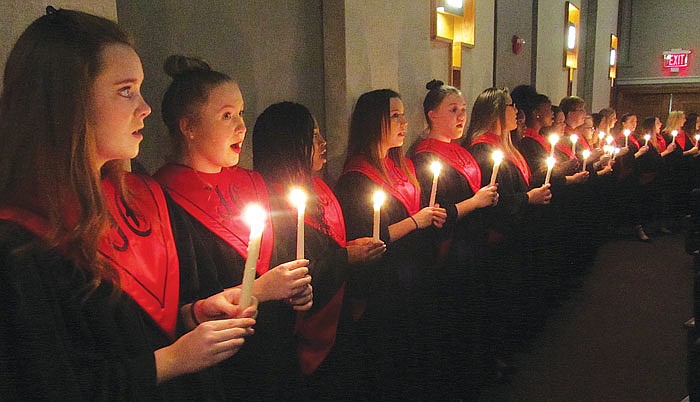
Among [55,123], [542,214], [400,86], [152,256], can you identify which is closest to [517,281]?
[542,214]

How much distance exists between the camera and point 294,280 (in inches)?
58.8

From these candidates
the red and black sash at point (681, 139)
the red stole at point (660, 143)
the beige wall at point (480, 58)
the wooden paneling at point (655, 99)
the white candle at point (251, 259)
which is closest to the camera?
the white candle at point (251, 259)

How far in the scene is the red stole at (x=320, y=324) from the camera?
2.14m

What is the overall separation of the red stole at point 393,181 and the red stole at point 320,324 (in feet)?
1.47

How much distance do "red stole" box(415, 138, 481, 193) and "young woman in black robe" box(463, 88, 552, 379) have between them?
→ 7.7 inches

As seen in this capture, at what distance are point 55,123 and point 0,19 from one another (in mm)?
458

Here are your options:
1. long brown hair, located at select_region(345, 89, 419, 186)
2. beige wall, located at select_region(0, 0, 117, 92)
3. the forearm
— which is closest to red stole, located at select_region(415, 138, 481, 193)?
long brown hair, located at select_region(345, 89, 419, 186)

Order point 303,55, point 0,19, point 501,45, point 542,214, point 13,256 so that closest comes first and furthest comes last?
point 13,256, point 0,19, point 303,55, point 542,214, point 501,45

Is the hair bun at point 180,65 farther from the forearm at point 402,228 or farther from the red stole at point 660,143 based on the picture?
the red stole at point 660,143

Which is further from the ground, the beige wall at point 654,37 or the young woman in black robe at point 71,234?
the beige wall at point 654,37

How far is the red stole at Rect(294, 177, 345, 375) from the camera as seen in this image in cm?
214

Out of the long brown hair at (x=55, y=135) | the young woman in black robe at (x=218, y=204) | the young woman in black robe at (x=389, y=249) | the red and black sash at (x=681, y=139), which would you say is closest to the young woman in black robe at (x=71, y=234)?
the long brown hair at (x=55, y=135)

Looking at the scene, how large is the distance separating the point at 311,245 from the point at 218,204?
18.4 inches

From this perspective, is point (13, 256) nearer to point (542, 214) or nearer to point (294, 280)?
point (294, 280)
